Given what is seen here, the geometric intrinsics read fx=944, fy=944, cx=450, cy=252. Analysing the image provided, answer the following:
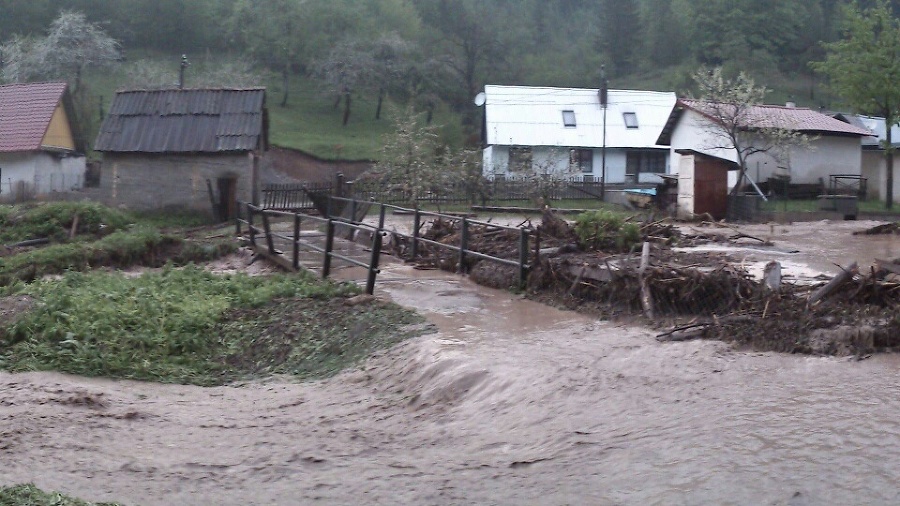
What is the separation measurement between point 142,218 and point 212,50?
54744mm

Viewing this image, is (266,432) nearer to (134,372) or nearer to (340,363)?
(340,363)

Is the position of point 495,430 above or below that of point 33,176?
below

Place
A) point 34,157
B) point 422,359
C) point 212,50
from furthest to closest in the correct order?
1. point 212,50
2. point 34,157
3. point 422,359

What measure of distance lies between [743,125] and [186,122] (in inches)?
814

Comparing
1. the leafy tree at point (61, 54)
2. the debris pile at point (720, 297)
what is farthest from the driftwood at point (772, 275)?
the leafy tree at point (61, 54)

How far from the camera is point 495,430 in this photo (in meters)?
6.98

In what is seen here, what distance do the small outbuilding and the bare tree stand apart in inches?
681

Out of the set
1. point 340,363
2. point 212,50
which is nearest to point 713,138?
point 340,363

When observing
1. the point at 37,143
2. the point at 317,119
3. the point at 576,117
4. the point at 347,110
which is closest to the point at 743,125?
the point at 576,117

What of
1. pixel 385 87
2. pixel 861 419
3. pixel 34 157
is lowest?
pixel 861 419

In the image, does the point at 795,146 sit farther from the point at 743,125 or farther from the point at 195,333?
the point at 195,333

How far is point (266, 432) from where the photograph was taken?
7598 mm

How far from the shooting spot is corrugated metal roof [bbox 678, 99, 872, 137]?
1465 inches

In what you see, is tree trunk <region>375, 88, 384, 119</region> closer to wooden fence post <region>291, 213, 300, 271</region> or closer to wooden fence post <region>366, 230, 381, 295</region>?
wooden fence post <region>291, 213, 300, 271</region>
